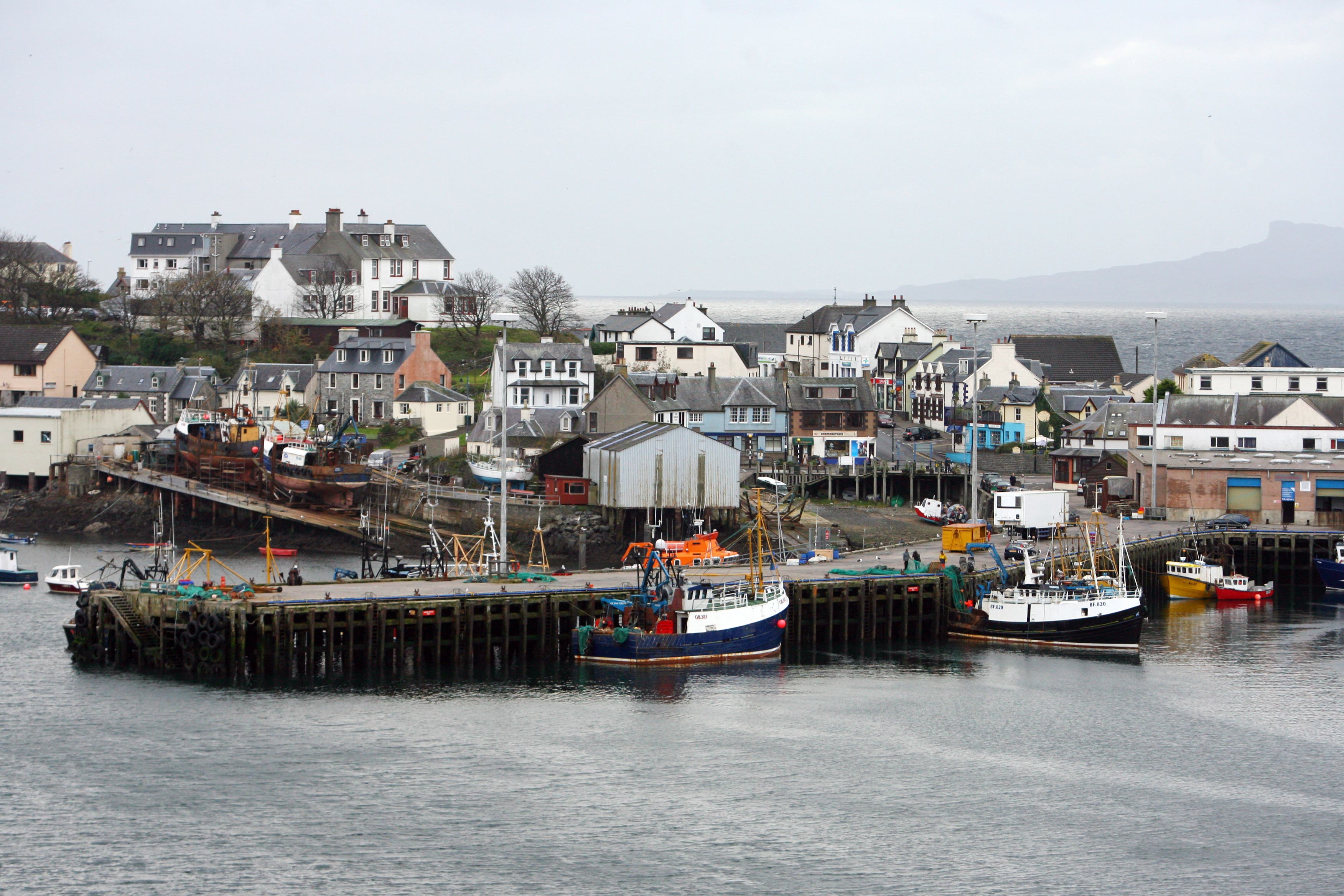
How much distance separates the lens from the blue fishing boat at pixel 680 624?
51.7 metres

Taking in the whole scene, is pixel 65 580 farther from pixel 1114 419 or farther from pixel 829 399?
pixel 1114 419

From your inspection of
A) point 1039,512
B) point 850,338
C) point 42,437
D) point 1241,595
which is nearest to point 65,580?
point 42,437

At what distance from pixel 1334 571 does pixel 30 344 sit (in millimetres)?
78787

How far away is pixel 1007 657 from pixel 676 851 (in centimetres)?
2195

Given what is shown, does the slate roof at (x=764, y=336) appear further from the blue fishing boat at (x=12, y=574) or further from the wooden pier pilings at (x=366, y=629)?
the wooden pier pilings at (x=366, y=629)

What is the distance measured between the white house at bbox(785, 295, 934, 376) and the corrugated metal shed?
47.2 metres

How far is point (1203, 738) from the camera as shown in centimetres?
4391

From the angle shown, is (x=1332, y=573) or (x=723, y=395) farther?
(x=723, y=395)

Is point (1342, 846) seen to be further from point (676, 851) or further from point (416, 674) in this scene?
point (416, 674)

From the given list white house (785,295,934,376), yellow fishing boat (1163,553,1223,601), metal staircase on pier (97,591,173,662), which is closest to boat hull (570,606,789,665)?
metal staircase on pier (97,591,173,662)

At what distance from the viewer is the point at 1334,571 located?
224 ft

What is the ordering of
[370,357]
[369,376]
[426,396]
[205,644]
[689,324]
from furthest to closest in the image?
[689,324] < [370,357] < [369,376] < [426,396] < [205,644]

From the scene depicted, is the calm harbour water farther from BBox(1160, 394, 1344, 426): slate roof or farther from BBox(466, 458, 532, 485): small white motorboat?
BBox(1160, 394, 1344, 426): slate roof

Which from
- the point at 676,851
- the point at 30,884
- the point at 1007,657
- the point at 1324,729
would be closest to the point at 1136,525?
the point at 1007,657
